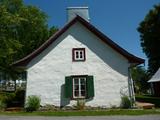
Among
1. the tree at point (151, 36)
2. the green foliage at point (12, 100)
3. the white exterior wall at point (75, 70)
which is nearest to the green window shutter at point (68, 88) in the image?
the white exterior wall at point (75, 70)

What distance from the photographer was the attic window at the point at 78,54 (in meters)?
24.7

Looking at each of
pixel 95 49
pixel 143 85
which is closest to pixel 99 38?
pixel 95 49

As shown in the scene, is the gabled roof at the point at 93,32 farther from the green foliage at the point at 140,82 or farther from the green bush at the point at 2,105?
the green foliage at the point at 140,82

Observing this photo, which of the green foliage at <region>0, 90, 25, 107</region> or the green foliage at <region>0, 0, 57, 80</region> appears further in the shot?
the green foliage at <region>0, 0, 57, 80</region>

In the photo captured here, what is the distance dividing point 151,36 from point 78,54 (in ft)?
81.4

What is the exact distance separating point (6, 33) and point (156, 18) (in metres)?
21.6

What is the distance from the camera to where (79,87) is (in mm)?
24250

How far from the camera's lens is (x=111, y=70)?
2439 centimetres

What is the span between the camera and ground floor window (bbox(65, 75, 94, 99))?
23844 millimetres

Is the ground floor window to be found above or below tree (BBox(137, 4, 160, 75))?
below

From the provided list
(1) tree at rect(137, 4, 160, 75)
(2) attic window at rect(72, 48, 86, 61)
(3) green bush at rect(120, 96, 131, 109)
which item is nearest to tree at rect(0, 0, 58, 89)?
(1) tree at rect(137, 4, 160, 75)

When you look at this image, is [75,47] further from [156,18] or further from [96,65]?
[156,18]

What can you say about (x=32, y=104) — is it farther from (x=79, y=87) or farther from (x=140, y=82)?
(x=140, y=82)

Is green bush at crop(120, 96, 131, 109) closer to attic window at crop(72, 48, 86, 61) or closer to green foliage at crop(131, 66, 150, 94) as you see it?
attic window at crop(72, 48, 86, 61)
